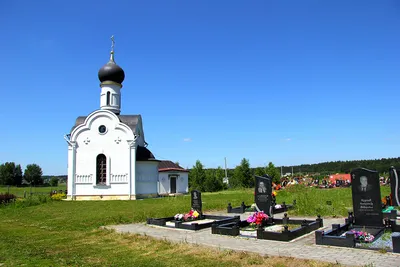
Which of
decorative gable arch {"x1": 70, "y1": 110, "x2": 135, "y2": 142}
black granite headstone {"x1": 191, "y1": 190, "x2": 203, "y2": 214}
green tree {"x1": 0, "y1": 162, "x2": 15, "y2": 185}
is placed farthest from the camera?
green tree {"x1": 0, "y1": 162, "x2": 15, "y2": 185}

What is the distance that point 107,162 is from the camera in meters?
29.1

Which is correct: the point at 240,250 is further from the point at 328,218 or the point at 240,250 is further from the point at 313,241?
the point at 328,218

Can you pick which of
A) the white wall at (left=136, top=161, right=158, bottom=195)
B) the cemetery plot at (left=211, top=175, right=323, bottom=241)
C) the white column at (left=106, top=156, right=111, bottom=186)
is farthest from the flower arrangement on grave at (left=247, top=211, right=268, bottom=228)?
the white column at (left=106, top=156, right=111, bottom=186)

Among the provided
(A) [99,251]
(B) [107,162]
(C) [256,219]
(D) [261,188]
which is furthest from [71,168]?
(A) [99,251]

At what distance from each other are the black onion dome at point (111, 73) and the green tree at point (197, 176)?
18.1 metres

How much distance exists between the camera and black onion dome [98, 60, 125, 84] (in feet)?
106

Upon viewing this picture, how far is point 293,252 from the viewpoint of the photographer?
7379 mm

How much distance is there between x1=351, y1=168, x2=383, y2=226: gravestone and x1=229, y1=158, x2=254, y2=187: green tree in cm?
3440

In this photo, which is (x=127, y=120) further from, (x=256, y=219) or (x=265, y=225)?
(x=256, y=219)

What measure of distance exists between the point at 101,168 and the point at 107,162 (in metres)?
0.88

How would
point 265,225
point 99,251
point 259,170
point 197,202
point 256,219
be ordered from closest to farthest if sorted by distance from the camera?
1. point 99,251
2. point 256,219
3. point 265,225
4. point 197,202
5. point 259,170

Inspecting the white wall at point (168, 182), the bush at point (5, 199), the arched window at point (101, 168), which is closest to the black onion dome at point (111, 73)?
the arched window at point (101, 168)

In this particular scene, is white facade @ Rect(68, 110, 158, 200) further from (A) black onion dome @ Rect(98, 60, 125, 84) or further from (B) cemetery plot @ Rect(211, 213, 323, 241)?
(B) cemetery plot @ Rect(211, 213, 323, 241)

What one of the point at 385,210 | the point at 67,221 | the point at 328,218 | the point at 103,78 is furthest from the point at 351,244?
the point at 103,78
